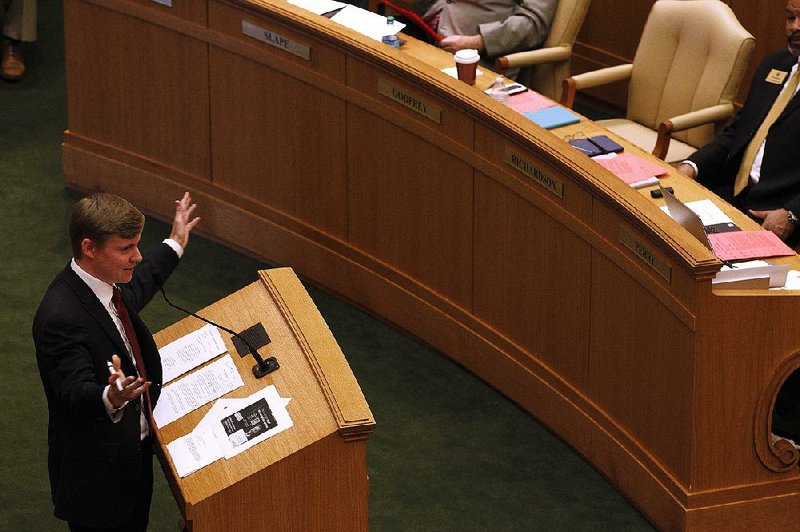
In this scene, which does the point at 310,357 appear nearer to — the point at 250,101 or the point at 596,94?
the point at 250,101

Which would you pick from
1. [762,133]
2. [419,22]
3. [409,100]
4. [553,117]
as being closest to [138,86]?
[419,22]

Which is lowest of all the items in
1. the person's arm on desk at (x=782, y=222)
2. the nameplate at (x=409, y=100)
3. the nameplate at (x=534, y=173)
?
the person's arm on desk at (x=782, y=222)

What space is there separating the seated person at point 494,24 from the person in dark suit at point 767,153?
3.34 feet

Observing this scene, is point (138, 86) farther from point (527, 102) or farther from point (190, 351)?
point (190, 351)

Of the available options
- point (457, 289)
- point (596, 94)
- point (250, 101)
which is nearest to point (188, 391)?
point (457, 289)

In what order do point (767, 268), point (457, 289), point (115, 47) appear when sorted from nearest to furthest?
point (767, 268), point (457, 289), point (115, 47)

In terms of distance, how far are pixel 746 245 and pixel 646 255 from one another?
0.46 metres

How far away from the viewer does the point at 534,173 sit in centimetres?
466

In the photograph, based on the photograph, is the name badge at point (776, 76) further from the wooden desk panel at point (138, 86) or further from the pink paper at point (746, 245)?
the wooden desk panel at point (138, 86)

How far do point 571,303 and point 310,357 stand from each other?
1.30 m

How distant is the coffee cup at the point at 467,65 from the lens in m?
5.24

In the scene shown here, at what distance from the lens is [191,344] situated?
3879mm

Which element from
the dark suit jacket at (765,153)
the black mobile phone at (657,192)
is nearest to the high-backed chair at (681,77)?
the dark suit jacket at (765,153)

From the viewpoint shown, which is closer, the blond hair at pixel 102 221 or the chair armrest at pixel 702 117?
the blond hair at pixel 102 221
